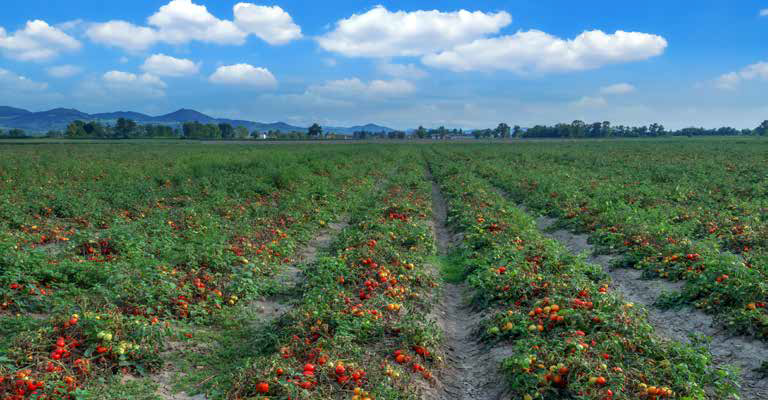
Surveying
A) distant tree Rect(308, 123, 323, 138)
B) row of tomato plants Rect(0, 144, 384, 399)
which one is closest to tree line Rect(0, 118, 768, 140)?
distant tree Rect(308, 123, 323, 138)

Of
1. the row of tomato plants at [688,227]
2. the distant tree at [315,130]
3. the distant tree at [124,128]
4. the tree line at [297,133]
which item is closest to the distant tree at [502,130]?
the tree line at [297,133]

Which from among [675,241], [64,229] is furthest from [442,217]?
[64,229]

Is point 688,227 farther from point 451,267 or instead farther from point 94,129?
point 94,129

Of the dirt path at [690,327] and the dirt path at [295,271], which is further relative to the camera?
the dirt path at [295,271]

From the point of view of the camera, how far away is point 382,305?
7340 millimetres

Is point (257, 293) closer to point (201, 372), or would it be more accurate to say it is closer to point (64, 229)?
point (201, 372)

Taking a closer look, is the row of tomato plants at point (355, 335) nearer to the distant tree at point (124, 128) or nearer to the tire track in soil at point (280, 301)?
the tire track in soil at point (280, 301)

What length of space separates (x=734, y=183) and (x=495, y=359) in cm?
2021

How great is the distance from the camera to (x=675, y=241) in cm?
1019

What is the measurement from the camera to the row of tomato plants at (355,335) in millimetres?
5020

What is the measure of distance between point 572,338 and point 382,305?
2840mm

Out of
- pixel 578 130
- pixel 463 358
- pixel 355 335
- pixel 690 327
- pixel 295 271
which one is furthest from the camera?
pixel 578 130

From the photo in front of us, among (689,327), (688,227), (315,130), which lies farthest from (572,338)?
(315,130)

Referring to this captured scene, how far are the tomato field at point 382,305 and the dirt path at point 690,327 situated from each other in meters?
0.03
